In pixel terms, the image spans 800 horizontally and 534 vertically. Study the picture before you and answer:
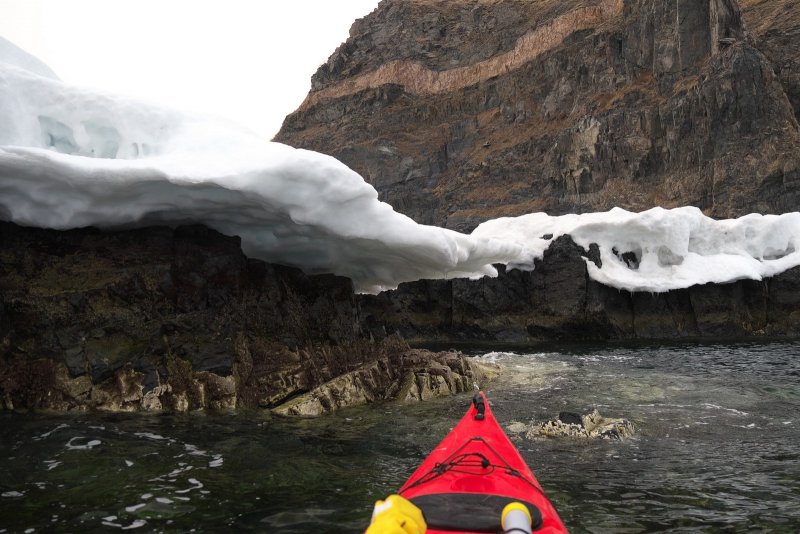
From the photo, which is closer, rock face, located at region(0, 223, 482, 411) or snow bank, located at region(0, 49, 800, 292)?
snow bank, located at region(0, 49, 800, 292)

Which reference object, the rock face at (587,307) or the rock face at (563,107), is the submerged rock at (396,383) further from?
the rock face at (563,107)

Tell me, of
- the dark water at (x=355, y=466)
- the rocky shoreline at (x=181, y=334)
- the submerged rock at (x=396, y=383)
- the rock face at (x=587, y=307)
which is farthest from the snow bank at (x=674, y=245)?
the dark water at (x=355, y=466)

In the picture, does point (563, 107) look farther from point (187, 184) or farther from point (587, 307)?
point (187, 184)

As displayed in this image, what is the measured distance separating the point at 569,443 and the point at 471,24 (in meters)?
62.0

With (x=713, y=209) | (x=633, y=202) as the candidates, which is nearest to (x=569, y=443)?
(x=713, y=209)

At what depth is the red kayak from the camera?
393cm

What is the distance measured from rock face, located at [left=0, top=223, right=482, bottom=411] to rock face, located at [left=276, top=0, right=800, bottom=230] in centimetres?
2635

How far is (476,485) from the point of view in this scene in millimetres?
4641

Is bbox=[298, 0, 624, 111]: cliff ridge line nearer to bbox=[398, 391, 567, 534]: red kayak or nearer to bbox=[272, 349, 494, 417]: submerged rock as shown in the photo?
bbox=[272, 349, 494, 417]: submerged rock

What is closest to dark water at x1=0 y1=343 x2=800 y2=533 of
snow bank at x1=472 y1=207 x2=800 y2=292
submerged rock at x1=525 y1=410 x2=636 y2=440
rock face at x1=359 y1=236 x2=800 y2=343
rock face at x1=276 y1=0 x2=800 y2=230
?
submerged rock at x1=525 y1=410 x2=636 y2=440

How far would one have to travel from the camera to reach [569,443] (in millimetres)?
7277

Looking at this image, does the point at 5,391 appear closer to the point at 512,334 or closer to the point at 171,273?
the point at 171,273

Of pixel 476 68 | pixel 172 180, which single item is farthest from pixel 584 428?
pixel 476 68

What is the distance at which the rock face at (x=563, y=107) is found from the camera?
112 ft
